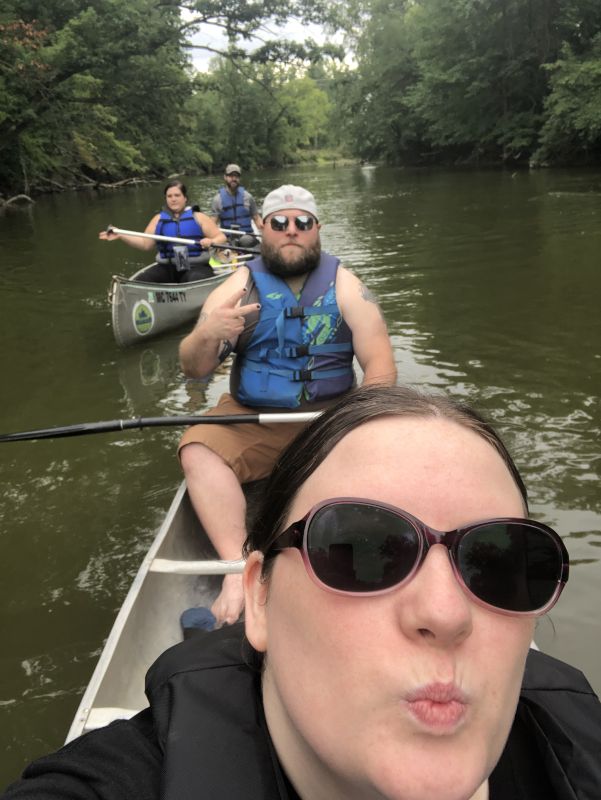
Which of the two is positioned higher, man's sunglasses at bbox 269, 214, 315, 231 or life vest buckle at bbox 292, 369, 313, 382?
man's sunglasses at bbox 269, 214, 315, 231

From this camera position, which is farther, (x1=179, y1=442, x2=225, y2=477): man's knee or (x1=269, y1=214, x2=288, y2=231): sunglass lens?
(x1=269, y1=214, x2=288, y2=231): sunglass lens

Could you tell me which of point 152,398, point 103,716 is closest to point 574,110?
point 152,398

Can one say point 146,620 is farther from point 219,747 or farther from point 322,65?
point 322,65

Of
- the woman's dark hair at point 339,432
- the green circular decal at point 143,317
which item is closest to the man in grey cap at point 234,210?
the green circular decal at point 143,317

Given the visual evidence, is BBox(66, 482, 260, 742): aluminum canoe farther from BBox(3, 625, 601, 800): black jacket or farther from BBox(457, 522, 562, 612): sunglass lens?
BBox(457, 522, 562, 612): sunglass lens

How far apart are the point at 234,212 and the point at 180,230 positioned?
3.09 meters

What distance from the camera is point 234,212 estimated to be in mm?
10797

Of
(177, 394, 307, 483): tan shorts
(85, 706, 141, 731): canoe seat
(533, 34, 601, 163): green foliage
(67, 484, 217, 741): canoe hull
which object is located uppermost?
(533, 34, 601, 163): green foliage

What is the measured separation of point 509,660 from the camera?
81 centimetres

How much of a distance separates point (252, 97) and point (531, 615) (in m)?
64.7

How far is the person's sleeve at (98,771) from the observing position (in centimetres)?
89

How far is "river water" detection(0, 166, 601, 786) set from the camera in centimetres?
290

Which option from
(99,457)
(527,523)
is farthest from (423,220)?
(527,523)

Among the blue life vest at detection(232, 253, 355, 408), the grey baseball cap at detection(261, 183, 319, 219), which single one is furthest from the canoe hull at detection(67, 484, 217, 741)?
the grey baseball cap at detection(261, 183, 319, 219)
